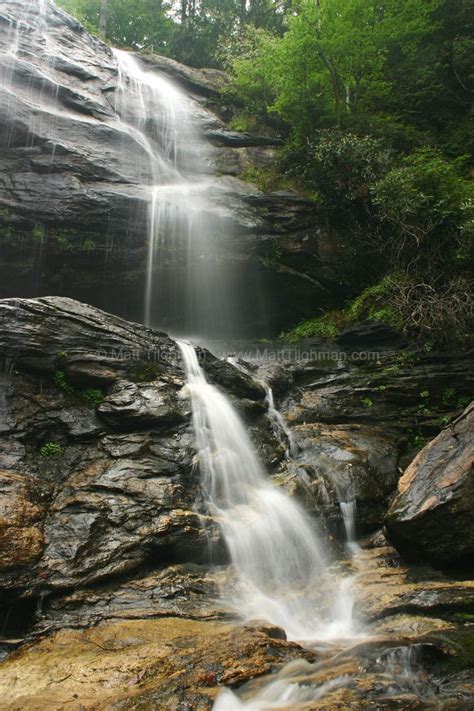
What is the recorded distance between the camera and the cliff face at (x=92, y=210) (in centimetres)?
1221

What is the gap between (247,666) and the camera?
3967mm

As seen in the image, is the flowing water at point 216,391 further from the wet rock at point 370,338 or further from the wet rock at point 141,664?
the wet rock at point 370,338

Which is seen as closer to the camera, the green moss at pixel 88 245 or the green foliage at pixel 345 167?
the green moss at pixel 88 245

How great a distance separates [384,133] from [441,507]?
42.3 ft

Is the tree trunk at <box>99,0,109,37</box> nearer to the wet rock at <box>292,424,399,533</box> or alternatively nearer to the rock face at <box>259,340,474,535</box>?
the rock face at <box>259,340,474,535</box>

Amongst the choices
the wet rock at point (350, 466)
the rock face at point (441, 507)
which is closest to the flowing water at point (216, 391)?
the wet rock at point (350, 466)

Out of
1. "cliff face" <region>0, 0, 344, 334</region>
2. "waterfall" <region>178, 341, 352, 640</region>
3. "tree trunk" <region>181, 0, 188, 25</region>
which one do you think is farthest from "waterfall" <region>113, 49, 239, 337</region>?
"tree trunk" <region>181, 0, 188, 25</region>

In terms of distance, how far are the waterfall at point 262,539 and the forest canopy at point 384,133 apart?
5.51 m

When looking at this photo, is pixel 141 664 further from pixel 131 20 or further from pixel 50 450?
pixel 131 20

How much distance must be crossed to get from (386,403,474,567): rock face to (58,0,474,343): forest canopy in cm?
464

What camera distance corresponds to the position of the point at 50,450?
7.29m

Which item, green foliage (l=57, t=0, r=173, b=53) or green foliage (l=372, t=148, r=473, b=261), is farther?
green foliage (l=57, t=0, r=173, b=53)

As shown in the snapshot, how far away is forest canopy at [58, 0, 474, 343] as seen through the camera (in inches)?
451

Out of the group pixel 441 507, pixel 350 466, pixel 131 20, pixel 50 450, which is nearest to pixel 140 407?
pixel 50 450
